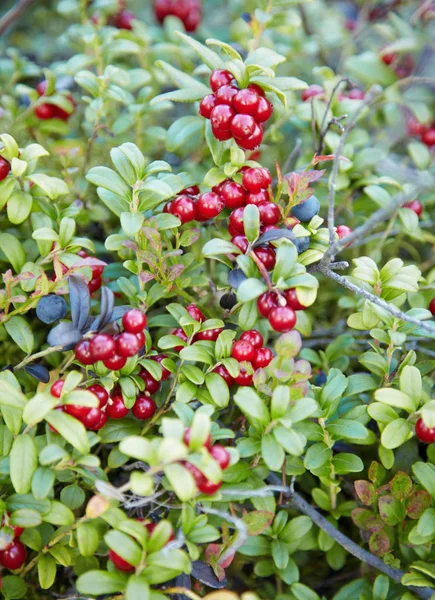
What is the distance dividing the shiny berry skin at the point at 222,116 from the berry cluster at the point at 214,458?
35.6 inches

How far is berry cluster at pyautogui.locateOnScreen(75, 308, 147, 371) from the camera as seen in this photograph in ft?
4.83

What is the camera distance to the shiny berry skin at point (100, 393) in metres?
1.53

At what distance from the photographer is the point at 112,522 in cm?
141

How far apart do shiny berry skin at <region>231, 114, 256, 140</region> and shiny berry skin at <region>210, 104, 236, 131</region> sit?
0.7 inches

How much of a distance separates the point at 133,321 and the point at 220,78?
834 mm

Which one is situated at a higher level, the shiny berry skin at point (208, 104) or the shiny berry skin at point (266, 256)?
the shiny berry skin at point (208, 104)

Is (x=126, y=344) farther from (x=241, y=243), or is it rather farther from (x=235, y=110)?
(x=235, y=110)

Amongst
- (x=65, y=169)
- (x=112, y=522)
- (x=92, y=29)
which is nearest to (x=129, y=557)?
(x=112, y=522)

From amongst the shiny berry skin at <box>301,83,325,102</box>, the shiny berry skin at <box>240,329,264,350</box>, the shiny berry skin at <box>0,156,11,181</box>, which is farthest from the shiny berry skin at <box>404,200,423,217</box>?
the shiny berry skin at <box>0,156,11,181</box>

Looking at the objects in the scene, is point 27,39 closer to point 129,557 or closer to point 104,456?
point 104,456

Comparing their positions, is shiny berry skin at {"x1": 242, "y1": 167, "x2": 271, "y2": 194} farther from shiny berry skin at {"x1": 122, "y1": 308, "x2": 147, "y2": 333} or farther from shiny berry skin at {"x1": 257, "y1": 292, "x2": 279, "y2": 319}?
shiny berry skin at {"x1": 122, "y1": 308, "x2": 147, "y2": 333}

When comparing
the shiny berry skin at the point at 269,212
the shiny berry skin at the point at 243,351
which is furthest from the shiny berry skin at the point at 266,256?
the shiny berry skin at the point at 243,351

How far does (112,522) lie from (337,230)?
107cm

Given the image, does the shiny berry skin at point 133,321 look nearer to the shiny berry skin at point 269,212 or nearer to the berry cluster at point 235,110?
the shiny berry skin at point 269,212
